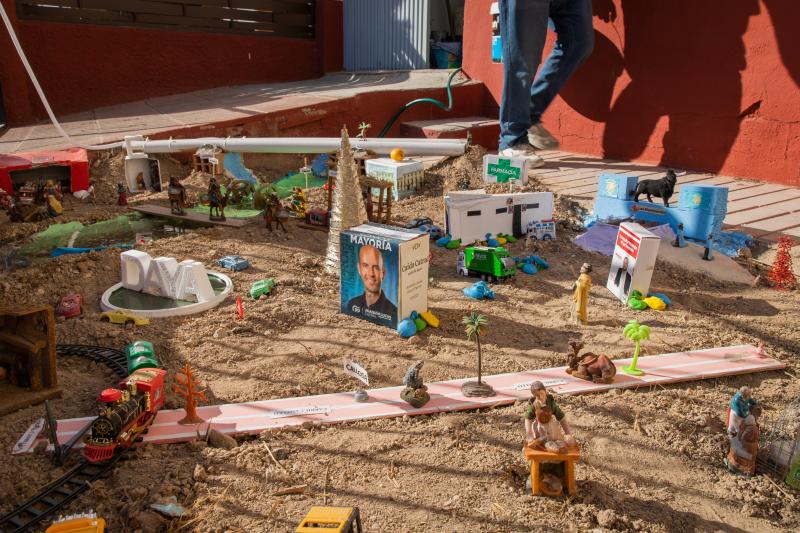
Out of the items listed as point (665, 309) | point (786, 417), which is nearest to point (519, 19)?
point (665, 309)

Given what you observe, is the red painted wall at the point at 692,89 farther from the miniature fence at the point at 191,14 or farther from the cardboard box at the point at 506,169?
the miniature fence at the point at 191,14

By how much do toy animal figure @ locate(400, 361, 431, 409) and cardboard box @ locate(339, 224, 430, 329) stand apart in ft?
3.49

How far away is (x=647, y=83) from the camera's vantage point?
10562 millimetres

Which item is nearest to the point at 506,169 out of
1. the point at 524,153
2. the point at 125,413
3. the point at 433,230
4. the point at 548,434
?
the point at 524,153

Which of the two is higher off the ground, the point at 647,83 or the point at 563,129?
the point at 647,83

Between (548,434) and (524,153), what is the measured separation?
6.63 meters

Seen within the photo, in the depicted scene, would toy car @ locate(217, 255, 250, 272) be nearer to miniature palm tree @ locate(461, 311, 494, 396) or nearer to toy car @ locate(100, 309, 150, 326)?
toy car @ locate(100, 309, 150, 326)

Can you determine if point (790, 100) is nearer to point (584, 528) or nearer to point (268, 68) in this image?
point (584, 528)

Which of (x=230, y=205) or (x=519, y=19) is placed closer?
(x=230, y=205)

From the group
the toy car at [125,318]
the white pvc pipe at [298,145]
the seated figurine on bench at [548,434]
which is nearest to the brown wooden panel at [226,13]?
the white pvc pipe at [298,145]

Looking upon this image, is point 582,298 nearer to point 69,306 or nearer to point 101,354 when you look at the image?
point 101,354

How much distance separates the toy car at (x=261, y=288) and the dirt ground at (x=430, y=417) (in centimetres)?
7

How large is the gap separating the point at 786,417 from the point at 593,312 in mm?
1947

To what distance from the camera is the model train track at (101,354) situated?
15.4 ft
